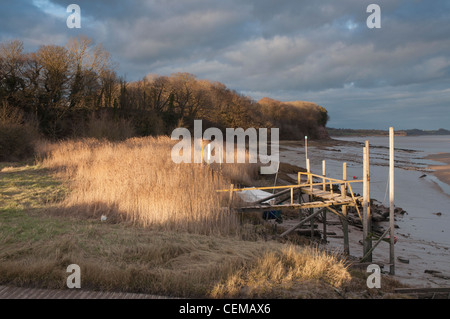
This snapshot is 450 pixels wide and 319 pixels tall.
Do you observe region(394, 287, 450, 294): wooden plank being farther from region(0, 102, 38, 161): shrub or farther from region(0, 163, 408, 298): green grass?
region(0, 102, 38, 161): shrub

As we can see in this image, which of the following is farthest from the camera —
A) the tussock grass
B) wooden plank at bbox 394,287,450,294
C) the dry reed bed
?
the dry reed bed

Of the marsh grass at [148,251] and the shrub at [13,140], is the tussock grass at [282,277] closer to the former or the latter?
the marsh grass at [148,251]

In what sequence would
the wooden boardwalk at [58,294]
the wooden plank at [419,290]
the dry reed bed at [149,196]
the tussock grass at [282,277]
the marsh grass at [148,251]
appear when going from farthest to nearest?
the dry reed bed at [149,196], the wooden plank at [419,290], the marsh grass at [148,251], the tussock grass at [282,277], the wooden boardwalk at [58,294]

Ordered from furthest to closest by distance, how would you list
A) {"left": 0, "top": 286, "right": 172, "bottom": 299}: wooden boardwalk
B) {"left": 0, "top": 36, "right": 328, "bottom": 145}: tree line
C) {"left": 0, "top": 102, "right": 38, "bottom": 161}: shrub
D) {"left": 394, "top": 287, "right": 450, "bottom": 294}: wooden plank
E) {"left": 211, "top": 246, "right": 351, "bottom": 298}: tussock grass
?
{"left": 0, "top": 36, "right": 328, "bottom": 145}: tree line < {"left": 0, "top": 102, "right": 38, "bottom": 161}: shrub < {"left": 394, "top": 287, "right": 450, "bottom": 294}: wooden plank < {"left": 211, "top": 246, "right": 351, "bottom": 298}: tussock grass < {"left": 0, "top": 286, "right": 172, "bottom": 299}: wooden boardwalk

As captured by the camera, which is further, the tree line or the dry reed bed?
the tree line

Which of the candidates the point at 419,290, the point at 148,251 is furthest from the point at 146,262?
the point at 419,290

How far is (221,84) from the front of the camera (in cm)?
6544

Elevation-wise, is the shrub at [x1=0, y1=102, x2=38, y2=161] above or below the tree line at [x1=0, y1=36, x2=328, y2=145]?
below

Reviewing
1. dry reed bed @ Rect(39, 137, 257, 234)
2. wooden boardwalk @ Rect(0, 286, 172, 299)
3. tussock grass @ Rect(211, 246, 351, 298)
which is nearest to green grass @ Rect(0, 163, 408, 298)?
tussock grass @ Rect(211, 246, 351, 298)

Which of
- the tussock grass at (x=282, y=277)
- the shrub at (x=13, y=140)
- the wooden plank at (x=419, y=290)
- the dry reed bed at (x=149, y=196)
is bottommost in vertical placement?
the wooden plank at (x=419, y=290)

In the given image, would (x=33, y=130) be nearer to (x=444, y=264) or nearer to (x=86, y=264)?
(x=86, y=264)

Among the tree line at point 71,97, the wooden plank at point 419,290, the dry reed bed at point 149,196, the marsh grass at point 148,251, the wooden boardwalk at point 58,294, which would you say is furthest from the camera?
the tree line at point 71,97

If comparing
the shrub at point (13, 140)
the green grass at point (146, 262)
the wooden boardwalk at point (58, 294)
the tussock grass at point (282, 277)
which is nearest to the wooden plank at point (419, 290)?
the green grass at point (146, 262)

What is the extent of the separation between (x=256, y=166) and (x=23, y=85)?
77.3 feet
